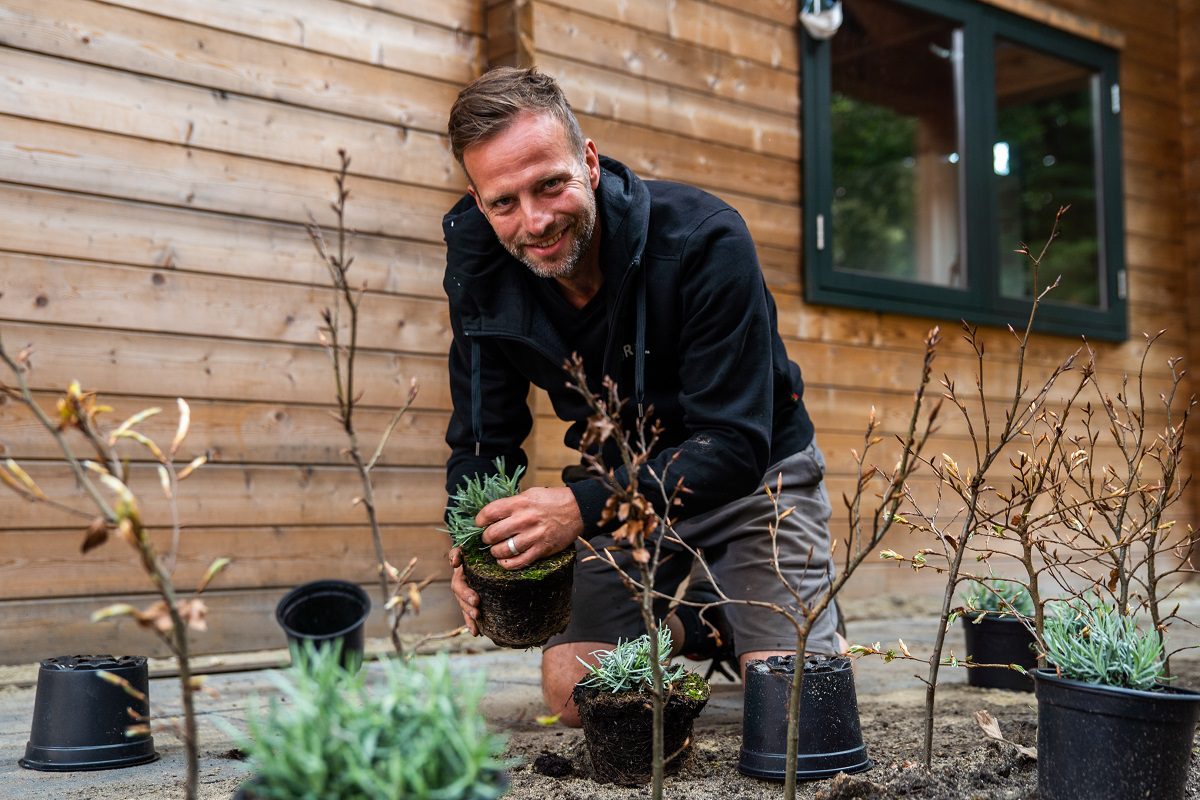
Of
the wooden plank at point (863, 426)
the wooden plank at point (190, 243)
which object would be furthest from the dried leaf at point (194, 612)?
the wooden plank at point (863, 426)

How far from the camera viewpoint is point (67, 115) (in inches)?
128

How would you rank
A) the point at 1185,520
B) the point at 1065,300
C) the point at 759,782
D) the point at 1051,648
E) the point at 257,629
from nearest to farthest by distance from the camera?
the point at 1051,648 < the point at 759,782 < the point at 257,629 < the point at 1065,300 < the point at 1185,520

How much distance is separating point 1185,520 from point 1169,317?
3.56ft

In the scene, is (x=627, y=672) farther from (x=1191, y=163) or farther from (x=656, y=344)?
(x=1191, y=163)

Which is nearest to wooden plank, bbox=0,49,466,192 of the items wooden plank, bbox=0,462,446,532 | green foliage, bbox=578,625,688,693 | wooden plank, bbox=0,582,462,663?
wooden plank, bbox=0,462,446,532

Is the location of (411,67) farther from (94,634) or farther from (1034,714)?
(1034,714)

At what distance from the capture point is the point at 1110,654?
1671 millimetres

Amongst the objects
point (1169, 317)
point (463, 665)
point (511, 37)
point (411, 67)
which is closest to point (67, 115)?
point (411, 67)

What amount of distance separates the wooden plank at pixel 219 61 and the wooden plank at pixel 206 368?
2.59ft

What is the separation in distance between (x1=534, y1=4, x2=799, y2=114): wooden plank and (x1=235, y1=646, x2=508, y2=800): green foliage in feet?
10.8

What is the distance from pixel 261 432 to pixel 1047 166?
4.19 metres

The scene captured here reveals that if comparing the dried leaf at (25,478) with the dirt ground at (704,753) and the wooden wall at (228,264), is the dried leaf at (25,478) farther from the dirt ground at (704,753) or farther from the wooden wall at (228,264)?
the wooden wall at (228,264)

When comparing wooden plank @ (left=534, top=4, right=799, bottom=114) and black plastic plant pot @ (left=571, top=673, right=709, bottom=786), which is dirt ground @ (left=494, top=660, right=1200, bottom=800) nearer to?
black plastic plant pot @ (left=571, top=673, right=709, bottom=786)

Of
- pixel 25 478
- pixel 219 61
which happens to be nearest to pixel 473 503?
pixel 25 478
